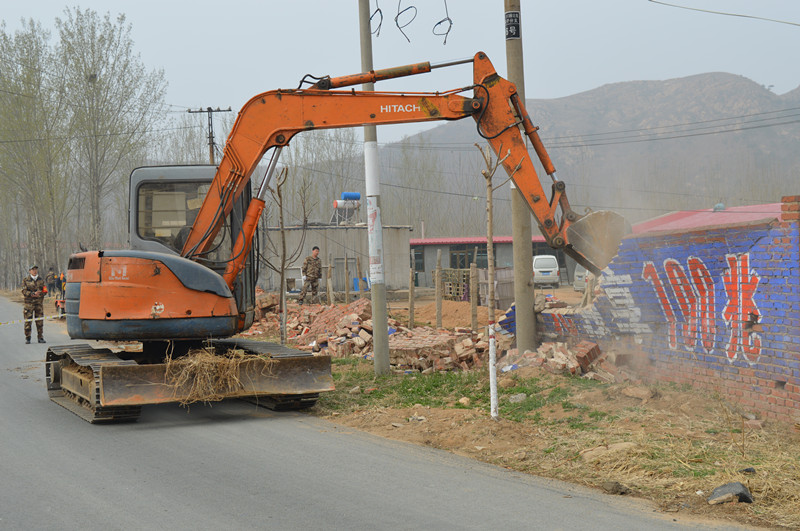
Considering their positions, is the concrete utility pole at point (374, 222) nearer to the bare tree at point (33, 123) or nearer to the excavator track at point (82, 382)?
the excavator track at point (82, 382)

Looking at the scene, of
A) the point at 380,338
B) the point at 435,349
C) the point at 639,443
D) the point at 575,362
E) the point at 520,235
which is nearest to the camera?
the point at 639,443

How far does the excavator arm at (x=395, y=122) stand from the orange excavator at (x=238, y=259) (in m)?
0.01

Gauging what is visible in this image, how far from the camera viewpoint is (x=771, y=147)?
13775 cm

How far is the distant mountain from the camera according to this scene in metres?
61.9

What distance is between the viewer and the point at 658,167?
76812mm

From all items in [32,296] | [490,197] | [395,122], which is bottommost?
[32,296]

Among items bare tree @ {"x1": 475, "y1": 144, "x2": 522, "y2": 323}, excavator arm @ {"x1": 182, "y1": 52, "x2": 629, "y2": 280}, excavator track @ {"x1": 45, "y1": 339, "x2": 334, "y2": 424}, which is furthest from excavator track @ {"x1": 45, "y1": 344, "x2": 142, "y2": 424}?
bare tree @ {"x1": 475, "y1": 144, "x2": 522, "y2": 323}

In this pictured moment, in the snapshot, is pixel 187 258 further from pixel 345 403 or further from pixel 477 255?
pixel 477 255

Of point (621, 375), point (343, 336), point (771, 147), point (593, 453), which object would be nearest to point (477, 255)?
point (343, 336)

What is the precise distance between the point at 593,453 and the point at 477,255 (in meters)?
42.1

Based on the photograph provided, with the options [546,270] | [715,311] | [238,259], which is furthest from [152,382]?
[546,270]

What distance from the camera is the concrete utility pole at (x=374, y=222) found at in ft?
39.5

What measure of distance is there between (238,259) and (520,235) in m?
4.35

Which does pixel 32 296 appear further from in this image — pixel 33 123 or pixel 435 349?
pixel 33 123
